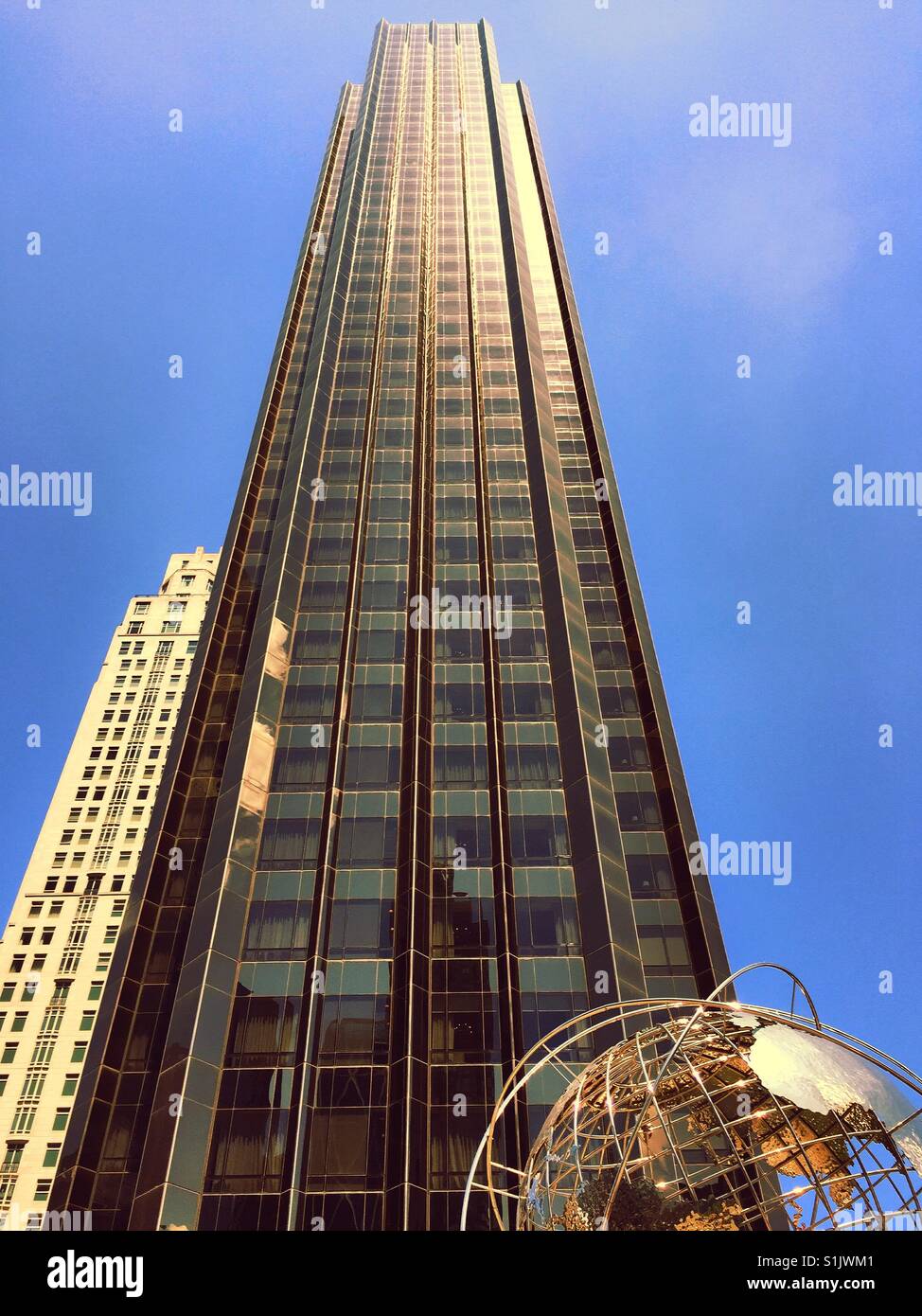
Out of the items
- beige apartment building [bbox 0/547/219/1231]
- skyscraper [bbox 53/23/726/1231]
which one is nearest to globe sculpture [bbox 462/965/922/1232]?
skyscraper [bbox 53/23/726/1231]

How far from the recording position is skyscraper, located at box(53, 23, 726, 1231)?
40.5 m

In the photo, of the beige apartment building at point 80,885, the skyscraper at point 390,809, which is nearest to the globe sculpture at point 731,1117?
the skyscraper at point 390,809

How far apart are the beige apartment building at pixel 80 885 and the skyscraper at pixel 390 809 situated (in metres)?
26.0

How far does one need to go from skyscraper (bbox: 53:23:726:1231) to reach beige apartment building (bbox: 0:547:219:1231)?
85.2 feet

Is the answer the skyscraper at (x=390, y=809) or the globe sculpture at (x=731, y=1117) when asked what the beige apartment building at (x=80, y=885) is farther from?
the globe sculpture at (x=731, y=1117)

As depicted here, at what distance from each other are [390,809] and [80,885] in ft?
131

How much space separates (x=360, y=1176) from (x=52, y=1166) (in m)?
34.8

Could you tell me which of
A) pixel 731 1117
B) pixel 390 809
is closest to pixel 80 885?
pixel 390 809

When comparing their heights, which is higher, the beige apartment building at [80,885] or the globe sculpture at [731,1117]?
the beige apartment building at [80,885]

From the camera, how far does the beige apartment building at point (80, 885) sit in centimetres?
6594

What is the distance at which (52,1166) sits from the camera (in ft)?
211

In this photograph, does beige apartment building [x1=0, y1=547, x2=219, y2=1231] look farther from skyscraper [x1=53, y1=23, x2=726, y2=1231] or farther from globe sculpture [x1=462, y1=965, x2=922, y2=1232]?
globe sculpture [x1=462, y1=965, x2=922, y2=1232]

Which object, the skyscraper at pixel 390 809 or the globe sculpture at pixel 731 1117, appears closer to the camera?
the globe sculpture at pixel 731 1117
